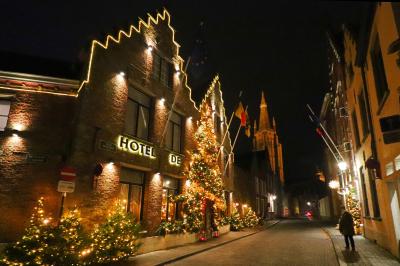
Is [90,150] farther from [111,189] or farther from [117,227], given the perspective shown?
[117,227]

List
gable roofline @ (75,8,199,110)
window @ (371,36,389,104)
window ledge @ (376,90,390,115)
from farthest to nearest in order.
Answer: gable roofline @ (75,8,199,110) < window @ (371,36,389,104) < window ledge @ (376,90,390,115)

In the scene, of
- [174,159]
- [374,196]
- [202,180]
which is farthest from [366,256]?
[174,159]

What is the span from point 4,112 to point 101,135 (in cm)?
339

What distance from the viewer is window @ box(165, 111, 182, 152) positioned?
16781 mm

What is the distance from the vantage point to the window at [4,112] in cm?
1016

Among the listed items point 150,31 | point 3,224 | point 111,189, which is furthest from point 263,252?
point 150,31

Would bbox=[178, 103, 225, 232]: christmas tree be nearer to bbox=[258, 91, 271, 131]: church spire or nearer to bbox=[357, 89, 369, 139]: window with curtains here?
bbox=[357, 89, 369, 139]: window with curtains

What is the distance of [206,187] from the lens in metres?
17.7

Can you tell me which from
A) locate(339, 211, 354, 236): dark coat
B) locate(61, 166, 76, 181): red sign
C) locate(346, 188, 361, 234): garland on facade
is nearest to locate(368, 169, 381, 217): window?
locate(339, 211, 354, 236): dark coat

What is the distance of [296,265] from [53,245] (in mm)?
7758

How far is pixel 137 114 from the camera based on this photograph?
14.5 m

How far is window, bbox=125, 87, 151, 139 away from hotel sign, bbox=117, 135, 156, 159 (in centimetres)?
60

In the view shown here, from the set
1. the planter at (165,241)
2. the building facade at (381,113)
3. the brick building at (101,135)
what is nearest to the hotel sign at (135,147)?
the brick building at (101,135)

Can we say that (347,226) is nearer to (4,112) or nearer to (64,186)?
(64,186)
